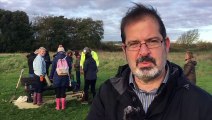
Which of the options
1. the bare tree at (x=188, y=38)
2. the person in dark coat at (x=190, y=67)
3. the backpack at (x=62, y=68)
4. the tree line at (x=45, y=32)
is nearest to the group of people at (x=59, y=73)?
the backpack at (x=62, y=68)

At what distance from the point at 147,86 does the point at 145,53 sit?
0.75 feet

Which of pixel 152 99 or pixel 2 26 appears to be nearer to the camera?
pixel 152 99

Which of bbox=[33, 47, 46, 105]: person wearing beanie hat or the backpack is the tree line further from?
the backpack

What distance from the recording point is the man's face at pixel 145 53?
2.73 metres

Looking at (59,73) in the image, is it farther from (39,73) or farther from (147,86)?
(147,86)

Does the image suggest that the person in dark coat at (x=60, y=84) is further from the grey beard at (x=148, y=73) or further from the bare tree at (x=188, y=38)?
the bare tree at (x=188, y=38)

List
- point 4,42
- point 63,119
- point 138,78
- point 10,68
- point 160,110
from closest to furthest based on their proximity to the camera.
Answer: point 160,110, point 138,78, point 63,119, point 10,68, point 4,42

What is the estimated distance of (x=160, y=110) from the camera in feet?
8.61

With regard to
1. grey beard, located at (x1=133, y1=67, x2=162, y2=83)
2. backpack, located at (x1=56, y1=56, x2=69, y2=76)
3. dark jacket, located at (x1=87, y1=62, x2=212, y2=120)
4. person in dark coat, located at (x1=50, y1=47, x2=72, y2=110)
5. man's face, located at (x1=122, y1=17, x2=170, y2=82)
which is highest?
man's face, located at (x1=122, y1=17, x2=170, y2=82)

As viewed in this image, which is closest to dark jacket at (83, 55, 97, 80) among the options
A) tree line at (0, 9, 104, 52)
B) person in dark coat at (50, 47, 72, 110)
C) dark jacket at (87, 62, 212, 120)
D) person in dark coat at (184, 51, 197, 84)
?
person in dark coat at (50, 47, 72, 110)

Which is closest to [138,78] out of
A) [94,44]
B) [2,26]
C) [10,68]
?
[10,68]

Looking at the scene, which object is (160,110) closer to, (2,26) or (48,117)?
(48,117)

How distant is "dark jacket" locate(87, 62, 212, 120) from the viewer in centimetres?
259

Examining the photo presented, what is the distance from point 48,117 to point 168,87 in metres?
9.30
